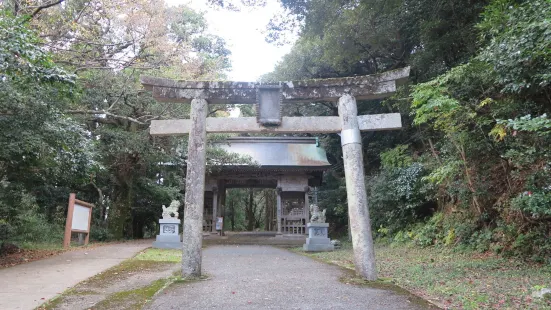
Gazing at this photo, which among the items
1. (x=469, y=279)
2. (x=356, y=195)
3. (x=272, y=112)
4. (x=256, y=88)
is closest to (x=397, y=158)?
(x=469, y=279)

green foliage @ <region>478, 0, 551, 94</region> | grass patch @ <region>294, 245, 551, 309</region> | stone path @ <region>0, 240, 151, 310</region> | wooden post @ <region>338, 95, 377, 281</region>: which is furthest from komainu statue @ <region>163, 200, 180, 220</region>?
green foliage @ <region>478, 0, 551, 94</region>

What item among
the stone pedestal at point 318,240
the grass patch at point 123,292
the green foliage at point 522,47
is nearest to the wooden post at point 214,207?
the stone pedestal at point 318,240

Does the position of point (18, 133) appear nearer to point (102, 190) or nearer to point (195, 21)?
point (102, 190)

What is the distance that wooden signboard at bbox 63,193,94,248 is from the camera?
10586 mm

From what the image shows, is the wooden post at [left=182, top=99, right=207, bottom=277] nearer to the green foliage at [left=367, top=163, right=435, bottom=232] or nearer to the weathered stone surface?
the weathered stone surface

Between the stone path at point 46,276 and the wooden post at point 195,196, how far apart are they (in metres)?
1.71

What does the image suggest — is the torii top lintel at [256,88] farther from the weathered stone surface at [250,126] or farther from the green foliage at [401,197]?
the green foliage at [401,197]

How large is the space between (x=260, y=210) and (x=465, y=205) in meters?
26.9

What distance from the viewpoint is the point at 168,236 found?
12133mm

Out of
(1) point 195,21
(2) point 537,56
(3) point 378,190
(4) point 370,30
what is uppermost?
(1) point 195,21

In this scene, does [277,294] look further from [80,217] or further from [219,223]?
[219,223]

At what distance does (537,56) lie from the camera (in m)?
5.52

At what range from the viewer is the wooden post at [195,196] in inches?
235

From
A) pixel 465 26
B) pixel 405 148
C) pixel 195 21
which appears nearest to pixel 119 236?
pixel 195 21
